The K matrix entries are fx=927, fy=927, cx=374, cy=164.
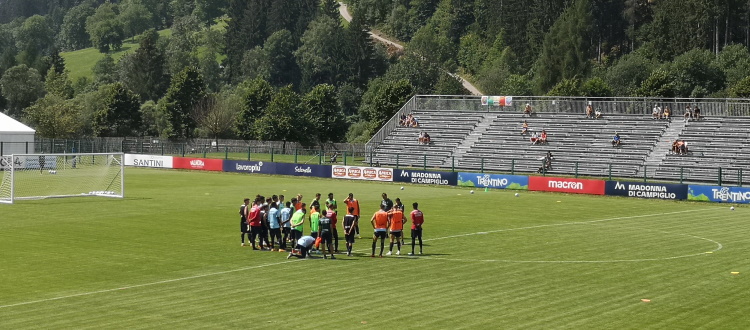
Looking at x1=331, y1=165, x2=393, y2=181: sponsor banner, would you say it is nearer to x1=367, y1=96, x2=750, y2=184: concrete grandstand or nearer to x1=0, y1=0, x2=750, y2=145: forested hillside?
x1=367, y1=96, x2=750, y2=184: concrete grandstand

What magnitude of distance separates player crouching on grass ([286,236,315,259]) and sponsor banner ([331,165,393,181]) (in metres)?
38.5

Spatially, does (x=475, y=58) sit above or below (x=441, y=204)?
above

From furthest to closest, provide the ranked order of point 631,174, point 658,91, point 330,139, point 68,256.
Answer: point 330,139
point 658,91
point 631,174
point 68,256

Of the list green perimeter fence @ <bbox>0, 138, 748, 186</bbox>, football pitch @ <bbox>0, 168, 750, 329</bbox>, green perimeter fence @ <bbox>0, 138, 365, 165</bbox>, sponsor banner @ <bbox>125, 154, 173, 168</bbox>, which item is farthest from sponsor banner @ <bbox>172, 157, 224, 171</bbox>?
football pitch @ <bbox>0, 168, 750, 329</bbox>

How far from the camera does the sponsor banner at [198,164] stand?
263 feet

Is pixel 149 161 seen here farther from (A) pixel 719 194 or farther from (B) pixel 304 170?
(A) pixel 719 194

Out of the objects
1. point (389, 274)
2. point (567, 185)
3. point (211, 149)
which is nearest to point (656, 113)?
point (567, 185)

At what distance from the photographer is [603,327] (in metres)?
21.2

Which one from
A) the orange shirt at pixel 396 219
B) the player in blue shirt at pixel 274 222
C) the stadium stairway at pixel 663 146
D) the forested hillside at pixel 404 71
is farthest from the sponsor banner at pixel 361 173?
the orange shirt at pixel 396 219

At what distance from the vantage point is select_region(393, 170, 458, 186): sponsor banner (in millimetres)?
66875

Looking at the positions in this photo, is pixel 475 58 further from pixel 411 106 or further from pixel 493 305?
pixel 493 305

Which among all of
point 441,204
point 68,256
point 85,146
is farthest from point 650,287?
point 85,146

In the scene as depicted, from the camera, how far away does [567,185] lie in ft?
203

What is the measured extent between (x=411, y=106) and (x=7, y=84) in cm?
9667
